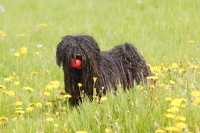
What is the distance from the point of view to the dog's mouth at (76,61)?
5578 millimetres

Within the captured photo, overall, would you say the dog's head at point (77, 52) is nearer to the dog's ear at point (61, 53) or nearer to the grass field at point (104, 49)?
the dog's ear at point (61, 53)

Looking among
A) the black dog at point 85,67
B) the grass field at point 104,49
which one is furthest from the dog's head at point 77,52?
the grass field at point 104,49

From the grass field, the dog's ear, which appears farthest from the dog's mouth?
the grass field

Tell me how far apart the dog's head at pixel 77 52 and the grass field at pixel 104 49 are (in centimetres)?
33

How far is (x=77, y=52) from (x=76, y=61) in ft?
0.38

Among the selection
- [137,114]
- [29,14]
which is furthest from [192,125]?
[29,14]

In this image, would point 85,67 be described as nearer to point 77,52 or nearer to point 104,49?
point 77,52

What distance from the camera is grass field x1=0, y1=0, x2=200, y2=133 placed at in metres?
4.38

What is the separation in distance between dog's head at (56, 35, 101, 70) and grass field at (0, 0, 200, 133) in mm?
326

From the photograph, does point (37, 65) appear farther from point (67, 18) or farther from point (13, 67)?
point (67, 18)

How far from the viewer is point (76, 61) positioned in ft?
18.4

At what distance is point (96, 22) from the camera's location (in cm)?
1196

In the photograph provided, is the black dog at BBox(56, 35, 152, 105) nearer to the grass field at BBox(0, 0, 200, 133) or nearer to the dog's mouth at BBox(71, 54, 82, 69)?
the dog's mouth at BBox(71, 54, 82, 69)

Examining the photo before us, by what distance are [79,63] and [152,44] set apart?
11.7ft
